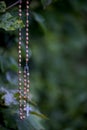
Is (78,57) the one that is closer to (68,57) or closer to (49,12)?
(68,57)

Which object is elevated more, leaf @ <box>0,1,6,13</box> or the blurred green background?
the blurred green background

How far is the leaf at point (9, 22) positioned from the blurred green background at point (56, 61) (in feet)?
0.26

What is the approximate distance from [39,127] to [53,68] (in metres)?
3.52

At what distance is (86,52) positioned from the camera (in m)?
6.91

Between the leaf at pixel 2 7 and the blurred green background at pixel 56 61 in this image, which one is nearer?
the leaf at pixel 2 7

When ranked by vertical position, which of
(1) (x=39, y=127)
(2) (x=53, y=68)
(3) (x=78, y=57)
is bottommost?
(1) (x=39, y=127)

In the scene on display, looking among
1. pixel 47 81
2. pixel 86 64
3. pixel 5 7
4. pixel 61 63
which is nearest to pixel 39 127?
pixel 5 7

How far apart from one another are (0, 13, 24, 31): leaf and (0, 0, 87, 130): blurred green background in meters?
0.08

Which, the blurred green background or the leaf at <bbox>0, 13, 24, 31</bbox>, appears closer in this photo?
the leaf at <bbox>0, 13, 24, 31</bbox>

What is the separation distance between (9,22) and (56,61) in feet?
12.7

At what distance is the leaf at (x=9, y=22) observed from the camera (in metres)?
2.15

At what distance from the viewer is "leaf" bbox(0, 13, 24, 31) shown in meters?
2.15

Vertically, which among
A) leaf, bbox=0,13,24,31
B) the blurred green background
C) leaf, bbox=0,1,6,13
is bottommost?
leaf, bbox=0,13,24,31

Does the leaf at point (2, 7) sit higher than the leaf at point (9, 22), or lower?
higher
